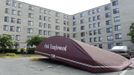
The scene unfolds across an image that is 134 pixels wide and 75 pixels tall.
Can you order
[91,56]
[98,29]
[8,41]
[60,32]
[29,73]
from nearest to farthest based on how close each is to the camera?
[29,73], [91,56], [8,41], [98,29], [60,32]

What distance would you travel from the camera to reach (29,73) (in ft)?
31.7

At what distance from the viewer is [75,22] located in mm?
72500

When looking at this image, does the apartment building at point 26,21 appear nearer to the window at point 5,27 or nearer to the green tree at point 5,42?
the window at point 5,27

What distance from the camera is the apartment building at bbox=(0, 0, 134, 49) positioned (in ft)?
181

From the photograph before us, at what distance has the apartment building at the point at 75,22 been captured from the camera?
55219 mm

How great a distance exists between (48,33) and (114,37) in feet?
70.3

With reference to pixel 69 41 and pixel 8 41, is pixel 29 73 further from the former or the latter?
pixel 8 41

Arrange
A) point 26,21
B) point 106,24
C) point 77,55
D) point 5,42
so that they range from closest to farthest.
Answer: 1. point 77,55
2. point 5,42
3. point 26,21
4. point 106,24

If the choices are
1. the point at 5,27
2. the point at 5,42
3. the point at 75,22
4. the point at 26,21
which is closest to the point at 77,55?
the point at 5,42

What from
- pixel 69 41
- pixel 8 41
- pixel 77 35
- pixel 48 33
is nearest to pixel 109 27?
pixel 77 35

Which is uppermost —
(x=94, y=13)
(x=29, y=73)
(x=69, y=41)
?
(x=94, y=13)

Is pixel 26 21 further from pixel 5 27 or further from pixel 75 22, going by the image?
pixel 75 22

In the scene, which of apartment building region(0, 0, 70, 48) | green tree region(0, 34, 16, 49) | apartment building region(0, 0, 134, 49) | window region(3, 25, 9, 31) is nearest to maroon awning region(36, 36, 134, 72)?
green tree region(0, 34, 16, 49)

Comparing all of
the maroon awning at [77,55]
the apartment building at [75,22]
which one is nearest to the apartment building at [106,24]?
the apartment building at [75,22]
